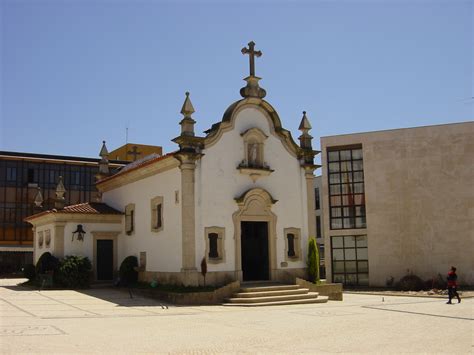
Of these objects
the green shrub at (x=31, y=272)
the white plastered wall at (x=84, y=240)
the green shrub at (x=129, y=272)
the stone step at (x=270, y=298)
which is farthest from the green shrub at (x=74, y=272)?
the stone step at (x=270, y=298)

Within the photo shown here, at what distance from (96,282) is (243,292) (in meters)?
10.5

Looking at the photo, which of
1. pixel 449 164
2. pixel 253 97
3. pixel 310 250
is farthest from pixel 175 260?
pixel 449 164

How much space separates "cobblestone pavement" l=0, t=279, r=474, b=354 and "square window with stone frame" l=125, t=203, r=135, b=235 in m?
6.85

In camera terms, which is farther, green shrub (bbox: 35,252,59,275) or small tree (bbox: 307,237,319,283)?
green shrub (bbox: 35,252,59,275)

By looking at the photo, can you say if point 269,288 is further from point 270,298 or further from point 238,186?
point 238,186

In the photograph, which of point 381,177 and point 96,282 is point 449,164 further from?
point 96,282

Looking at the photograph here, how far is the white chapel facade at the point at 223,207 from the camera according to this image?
23.4 m

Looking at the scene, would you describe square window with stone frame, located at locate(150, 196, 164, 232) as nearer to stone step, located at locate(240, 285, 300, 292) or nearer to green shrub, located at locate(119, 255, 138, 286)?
green shrub, located at locate(119, 255, 138, 286)

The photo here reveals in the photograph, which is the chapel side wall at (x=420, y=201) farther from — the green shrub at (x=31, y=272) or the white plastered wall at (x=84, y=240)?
the green shrub at (x=31, y=272)

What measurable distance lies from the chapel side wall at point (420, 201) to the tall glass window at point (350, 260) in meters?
0.62

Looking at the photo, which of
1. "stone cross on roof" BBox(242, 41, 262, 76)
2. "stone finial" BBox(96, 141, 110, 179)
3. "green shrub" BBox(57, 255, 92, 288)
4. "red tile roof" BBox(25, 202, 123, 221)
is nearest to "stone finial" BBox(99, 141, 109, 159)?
"stone finial" BBox(96, 141, 110, 179)

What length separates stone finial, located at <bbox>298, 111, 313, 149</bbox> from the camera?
27.6 m

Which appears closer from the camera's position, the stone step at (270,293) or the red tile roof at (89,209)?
the stone step at (270,293)

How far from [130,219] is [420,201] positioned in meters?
20.4
